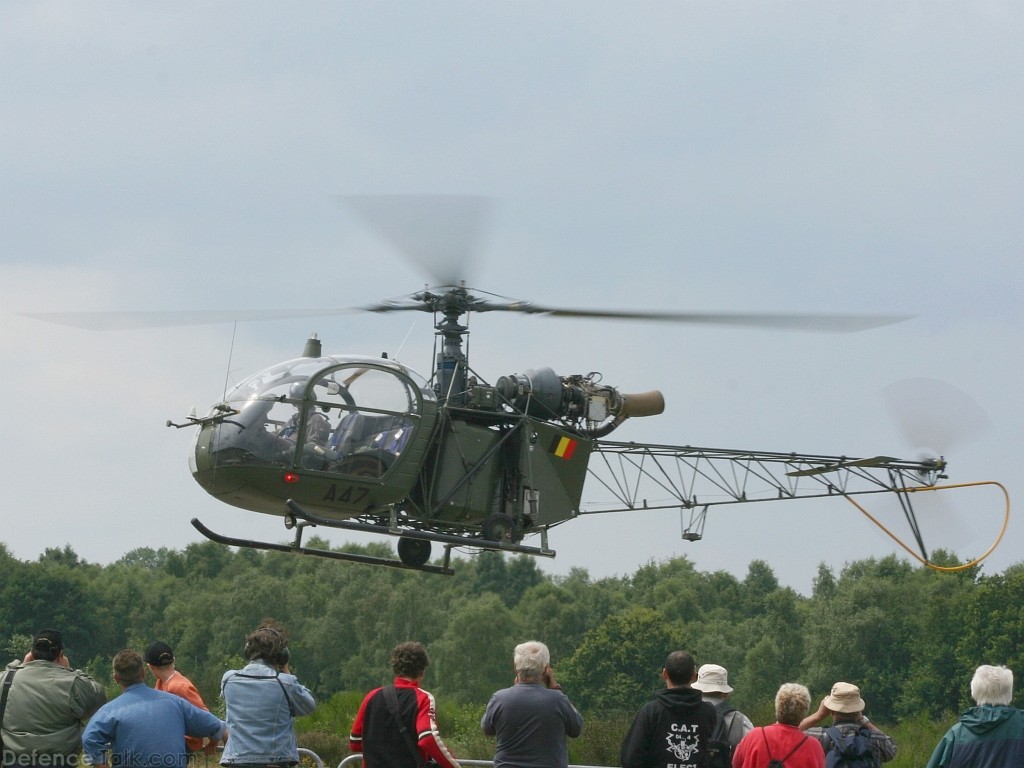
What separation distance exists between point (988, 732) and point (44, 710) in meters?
5.37

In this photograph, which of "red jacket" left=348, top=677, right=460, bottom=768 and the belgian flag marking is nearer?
"red jacket" left=348, top=677, right=460, bottom=768

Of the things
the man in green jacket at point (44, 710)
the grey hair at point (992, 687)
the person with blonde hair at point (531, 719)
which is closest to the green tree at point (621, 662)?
the man in green jacket at point (44, 710)

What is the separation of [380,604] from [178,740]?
7165 cm

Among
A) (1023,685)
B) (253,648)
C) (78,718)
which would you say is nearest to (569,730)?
(253,648)

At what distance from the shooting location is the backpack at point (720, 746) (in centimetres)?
746

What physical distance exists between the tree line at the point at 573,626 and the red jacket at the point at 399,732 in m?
59.1

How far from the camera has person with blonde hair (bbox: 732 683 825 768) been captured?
284 inches

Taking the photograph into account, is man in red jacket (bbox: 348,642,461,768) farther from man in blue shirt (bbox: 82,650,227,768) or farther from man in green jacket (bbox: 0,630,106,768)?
man in green jacket (bbox: 0,630,106,768)

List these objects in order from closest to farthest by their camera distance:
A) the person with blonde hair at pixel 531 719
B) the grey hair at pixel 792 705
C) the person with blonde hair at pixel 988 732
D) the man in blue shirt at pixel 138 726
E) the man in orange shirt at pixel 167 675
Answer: the person with blonde hair at pixel 988 732 → the grey hair at pixel 792 705 → the man in blue shirt at pixel 138 726 → the person with blonde hair at pixel 531 719 → the man in orange shirt at pixel 167 675

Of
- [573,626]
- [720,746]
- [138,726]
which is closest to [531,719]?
[720,746]

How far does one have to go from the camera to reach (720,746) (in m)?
7.52

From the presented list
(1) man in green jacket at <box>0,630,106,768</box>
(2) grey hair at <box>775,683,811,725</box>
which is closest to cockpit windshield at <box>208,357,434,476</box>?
(1) man in green jacket at <box>0,630,106,768</box>

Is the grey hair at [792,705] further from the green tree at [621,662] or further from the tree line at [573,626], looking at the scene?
the green tree at [621,662]

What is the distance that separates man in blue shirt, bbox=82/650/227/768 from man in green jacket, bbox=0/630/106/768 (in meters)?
0.51
